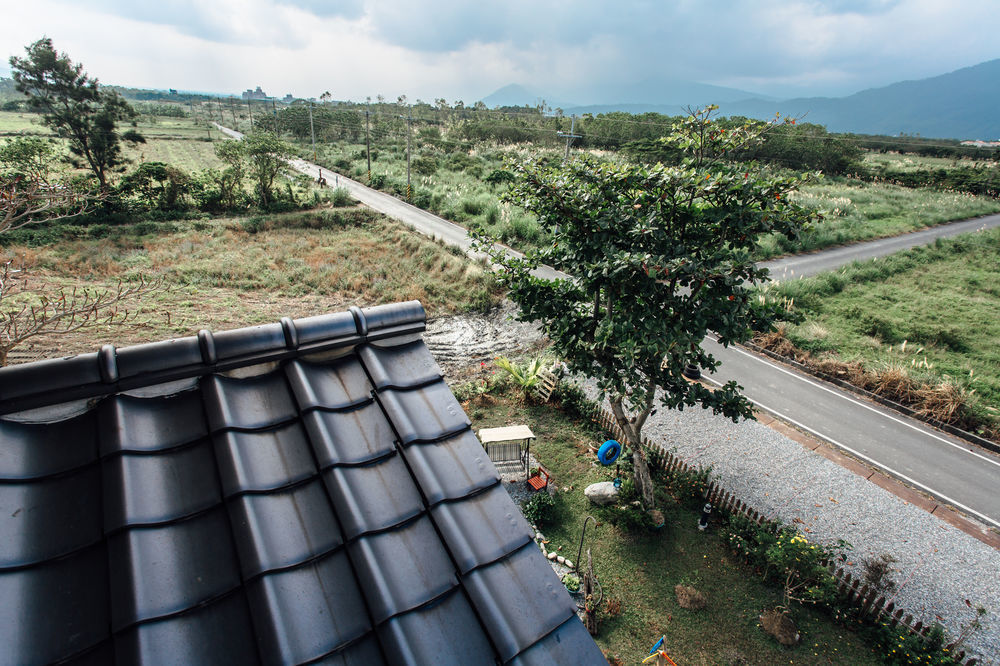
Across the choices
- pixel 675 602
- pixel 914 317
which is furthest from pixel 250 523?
pixel 914 317

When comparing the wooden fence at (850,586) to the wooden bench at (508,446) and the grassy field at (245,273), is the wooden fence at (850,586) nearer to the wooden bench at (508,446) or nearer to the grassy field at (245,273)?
the wooden bench at (508,446)

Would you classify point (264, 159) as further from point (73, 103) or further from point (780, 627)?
point (780, 627)

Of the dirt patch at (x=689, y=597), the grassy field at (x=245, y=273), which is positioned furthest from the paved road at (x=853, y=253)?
the dirt patch at (x=689, y=597)

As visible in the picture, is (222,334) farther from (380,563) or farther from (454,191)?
(454,191)

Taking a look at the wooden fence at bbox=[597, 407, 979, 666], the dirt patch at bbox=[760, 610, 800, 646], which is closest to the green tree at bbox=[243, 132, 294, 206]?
the wooden fence at bbox=[597, 407, 979, 666]

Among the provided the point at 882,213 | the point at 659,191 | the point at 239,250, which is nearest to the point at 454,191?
the point at 239,250
